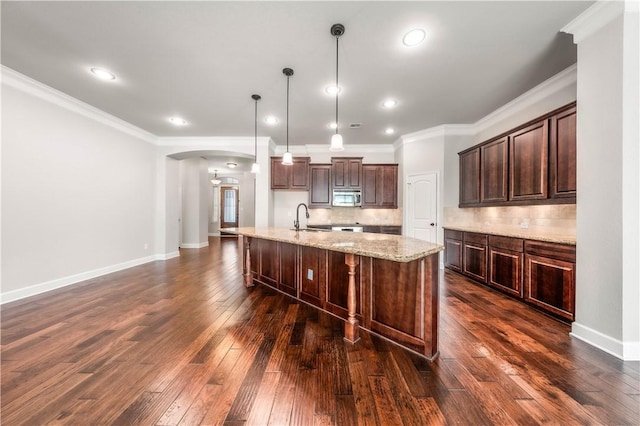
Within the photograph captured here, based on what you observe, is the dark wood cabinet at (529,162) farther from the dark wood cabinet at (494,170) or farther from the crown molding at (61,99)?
the crown molding at (61,99)

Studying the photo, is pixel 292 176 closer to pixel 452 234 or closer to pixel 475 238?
pixel 452 234

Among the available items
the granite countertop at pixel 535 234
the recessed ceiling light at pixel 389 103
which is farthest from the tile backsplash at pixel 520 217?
the recessed ceiling light at pixel 389 103

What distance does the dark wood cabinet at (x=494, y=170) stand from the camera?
11.8ft

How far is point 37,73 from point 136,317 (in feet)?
11.0

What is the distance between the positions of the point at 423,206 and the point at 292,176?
3077mm

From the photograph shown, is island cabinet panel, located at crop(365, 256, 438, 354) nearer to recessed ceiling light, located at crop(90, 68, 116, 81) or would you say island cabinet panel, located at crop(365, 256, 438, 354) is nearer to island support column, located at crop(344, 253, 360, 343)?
island support column, located at crop(344, 253, 360, 343)

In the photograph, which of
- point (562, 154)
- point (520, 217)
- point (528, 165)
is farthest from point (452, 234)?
point (562, 154)

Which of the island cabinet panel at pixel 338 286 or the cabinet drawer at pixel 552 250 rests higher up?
the cabinet drawer at pixel 552 250

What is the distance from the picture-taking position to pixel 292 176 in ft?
18.8

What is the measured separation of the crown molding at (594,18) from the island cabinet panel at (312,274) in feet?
10.4

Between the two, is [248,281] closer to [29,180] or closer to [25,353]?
[25,353]

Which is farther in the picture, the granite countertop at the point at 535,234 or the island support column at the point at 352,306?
the granite countertop at the point at 535,234

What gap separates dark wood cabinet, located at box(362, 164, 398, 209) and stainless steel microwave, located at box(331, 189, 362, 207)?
144 millimetres

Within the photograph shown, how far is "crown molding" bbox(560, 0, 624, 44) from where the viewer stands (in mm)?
1915
